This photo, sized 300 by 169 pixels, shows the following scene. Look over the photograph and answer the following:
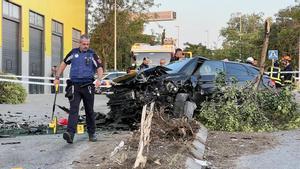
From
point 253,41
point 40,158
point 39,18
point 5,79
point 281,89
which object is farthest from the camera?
point 253,41

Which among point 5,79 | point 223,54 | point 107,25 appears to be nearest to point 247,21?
point 223,54

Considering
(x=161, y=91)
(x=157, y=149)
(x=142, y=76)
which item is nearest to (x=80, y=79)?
(x=157, y=149)

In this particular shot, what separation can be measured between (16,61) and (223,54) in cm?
4720

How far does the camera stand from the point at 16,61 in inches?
1127

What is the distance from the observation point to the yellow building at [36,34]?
2739 centimetres

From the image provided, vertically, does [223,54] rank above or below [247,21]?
below

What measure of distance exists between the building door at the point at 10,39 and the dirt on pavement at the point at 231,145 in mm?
18612

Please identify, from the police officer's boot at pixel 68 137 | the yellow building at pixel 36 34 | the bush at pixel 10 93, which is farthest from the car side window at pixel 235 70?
the yellow building at pixel 36 34

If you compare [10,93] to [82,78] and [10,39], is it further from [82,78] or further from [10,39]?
[10,39]

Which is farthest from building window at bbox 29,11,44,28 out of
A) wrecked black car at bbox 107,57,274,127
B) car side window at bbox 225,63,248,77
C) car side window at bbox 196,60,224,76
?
wrecked black car at bbox 107,57,274,127

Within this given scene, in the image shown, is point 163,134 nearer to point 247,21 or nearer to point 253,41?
point 253,41

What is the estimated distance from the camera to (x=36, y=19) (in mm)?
32219

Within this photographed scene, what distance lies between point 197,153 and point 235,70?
5.55 meters

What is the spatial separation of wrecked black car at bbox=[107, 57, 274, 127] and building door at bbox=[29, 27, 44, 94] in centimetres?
2061
